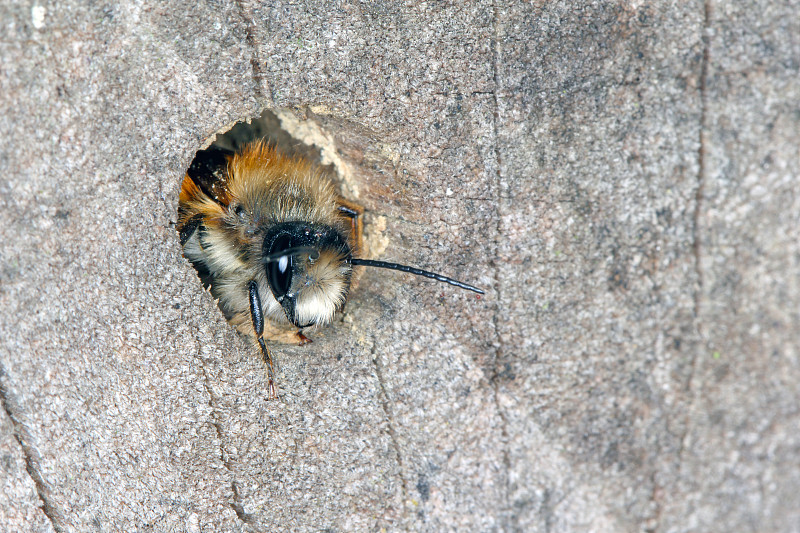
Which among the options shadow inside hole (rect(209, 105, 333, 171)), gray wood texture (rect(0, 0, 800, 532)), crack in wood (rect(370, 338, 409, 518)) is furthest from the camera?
shadow inside hole (rect(209, 105, 333, 171))

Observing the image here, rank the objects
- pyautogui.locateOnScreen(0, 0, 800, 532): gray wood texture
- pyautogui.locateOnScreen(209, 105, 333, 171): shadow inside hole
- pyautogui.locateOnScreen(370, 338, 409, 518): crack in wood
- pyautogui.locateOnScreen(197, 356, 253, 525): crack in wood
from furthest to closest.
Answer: pyautogui.locateOnScreen(209, 105, 333, 171): shadow inside hole → pyautogui.locateOnScreen(370, 338, 409, 518): crack in wood → pyautogui.locateOnScreen(197, 356, 253, 525): crack in wood → pyautogui.locateOnScreen(0, 0, 800, 532): gray wood texture

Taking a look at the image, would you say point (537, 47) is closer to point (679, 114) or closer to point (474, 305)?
point (679, 114)

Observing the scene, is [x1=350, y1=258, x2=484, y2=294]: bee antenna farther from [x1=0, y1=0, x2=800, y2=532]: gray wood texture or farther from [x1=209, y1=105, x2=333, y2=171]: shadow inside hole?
[x1=209, y1=105, x2=333, y2=171]: shadow inside hole

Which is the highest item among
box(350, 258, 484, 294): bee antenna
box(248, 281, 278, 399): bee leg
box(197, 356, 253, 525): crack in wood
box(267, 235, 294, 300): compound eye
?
box(267, 235, 294, 300): compound eye

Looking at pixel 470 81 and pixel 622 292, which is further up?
pixel 470 81

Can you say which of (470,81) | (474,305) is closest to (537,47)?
(470,81)

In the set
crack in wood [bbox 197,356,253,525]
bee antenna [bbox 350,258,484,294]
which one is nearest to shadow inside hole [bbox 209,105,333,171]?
bee antenna [bbox 350,258,484,294]

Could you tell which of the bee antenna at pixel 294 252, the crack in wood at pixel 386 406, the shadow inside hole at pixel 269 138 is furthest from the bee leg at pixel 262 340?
the shadow inside hole at pixel 269 138

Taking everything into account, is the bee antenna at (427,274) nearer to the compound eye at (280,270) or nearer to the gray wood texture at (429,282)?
the gray wood texture at (429,282)
